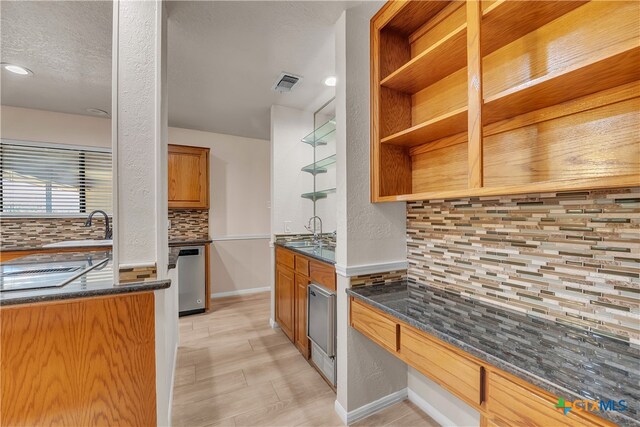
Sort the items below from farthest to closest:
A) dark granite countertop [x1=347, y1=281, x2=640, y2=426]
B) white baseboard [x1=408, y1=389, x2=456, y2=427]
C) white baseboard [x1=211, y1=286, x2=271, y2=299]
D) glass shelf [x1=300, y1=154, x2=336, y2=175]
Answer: white baseboard [x1=211, y1=286, x2=271, y2=299], glass shelf [x1=300, y1=154, x2=336, y2=175], white baseboard [x1=408, y1=389, x2=456, y2=427], dark granite countertop [x1=347, y1=281, x2=640, y2=426]

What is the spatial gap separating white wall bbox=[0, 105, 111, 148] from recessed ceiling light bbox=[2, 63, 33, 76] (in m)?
1.01

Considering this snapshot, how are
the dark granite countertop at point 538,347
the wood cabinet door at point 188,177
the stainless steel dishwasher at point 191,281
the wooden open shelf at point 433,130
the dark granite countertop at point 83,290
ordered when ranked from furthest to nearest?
the wood cabinet door at point 188,177 → the stainless steel dishwasher at point 191,281 → the wooden open shelf at point 433,130 → the dark granite countertop at point 83,290 → the dark granite countertop at point 538,347

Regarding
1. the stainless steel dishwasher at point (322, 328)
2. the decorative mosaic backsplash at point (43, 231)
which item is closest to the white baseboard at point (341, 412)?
the stainless steel dishwasher at point (322, 328)

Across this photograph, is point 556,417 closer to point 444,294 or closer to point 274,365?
point 444,294

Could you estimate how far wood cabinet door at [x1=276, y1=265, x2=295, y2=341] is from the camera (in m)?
2.47

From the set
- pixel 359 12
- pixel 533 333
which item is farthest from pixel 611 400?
pixel 359 12

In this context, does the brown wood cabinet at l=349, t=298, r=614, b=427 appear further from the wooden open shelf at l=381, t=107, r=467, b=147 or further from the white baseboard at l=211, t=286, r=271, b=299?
the white baseboard at l=211, t=286, r=271, b=299

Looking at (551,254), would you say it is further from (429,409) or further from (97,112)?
(97,112)

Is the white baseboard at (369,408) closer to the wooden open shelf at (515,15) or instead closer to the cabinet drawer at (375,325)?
the cabinet drawer at (375,325)

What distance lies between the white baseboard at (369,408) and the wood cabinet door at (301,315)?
0.62m

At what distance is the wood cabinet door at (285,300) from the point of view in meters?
2.47

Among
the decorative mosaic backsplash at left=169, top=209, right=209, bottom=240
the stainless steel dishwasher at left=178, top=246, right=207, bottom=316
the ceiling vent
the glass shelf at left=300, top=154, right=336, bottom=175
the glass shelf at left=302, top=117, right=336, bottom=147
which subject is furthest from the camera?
the decorative mosaic backsplash at left=169, top=209, right=209, bottom=240

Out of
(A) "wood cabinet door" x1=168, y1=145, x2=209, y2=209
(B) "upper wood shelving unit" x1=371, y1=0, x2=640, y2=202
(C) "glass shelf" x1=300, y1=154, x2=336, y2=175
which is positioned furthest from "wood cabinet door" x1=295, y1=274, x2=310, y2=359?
(A) "wood cabinet door" x1=168, y1=145, x2=209, y2=209

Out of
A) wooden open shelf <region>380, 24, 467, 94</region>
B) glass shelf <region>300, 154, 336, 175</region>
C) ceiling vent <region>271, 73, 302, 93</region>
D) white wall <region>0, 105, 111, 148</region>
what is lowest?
glass shelf <region>300, 154, 336, 175</region>
